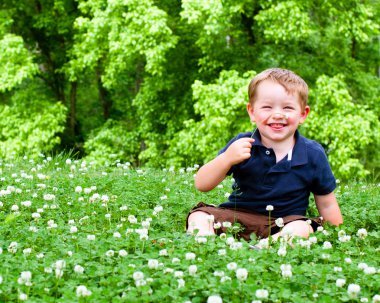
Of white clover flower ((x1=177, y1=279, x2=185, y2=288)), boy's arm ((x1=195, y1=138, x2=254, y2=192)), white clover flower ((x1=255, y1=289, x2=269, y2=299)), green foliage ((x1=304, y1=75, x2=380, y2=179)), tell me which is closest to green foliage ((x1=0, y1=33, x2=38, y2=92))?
green foliage ((x1=304, y1=75, x2=380, y2=179))

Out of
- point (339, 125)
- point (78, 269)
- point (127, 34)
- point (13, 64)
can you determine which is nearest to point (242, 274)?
point (78, 269)

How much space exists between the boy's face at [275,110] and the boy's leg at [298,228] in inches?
23.4

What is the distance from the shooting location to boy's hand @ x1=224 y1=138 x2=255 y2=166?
4203 mm

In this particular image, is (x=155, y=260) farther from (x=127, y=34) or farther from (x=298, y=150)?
(x=127, y=34)

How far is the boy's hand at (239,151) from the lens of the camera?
4.20 meters

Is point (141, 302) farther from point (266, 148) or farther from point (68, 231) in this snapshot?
point (266, 148)

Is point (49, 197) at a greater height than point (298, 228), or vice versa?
point (298, 228)

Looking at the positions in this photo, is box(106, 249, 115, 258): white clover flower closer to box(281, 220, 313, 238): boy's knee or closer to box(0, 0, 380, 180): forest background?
box(281, 220, 313, 238): boy's knee

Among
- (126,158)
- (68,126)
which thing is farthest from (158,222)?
(68,126)

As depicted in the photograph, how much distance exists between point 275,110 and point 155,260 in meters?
1.61

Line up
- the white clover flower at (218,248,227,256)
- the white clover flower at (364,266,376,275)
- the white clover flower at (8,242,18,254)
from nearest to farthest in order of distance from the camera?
1. the white clover flower at (364,266,376,275)
2. the white clover flower at (218,248,227,256)
3. the white clover flower at (8,242,18,254)

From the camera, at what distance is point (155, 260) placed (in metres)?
3.18

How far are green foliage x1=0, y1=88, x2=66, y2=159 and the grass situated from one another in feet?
41.4

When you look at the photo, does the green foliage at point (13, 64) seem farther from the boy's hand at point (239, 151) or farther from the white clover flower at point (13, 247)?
the white clover flower at point (13, 247)
